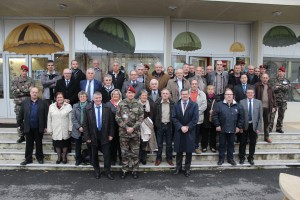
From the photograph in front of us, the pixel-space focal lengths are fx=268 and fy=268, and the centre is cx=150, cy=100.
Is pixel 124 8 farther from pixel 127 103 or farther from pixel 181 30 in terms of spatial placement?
pixel 127 103

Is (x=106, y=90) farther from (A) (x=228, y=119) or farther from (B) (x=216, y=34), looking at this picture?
(B) (x=216, y=34)

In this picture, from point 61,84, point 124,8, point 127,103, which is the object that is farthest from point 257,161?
point 124,8

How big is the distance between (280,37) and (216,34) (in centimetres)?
241

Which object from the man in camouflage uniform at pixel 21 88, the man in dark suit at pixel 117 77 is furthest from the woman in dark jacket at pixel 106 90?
the man in camouflage uniform at pixel 21 88

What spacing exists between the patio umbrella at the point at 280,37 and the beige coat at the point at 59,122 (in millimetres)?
7660

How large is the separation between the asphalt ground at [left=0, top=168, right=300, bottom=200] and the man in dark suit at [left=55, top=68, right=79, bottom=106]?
1629 millimetres

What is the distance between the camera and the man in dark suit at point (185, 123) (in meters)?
5.42

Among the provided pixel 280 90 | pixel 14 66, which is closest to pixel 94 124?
pixel 280 90

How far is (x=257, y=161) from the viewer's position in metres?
6.32

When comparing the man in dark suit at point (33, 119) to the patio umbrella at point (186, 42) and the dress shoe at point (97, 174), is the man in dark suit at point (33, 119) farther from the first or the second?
the patio umbrella at point (186, 42)

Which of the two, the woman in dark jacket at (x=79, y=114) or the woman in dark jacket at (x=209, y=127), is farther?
the woman in dark jacket at (x=209, y=127)

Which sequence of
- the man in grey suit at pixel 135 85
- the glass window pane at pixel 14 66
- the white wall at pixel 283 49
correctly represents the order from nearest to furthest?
1. the man in grey suit at pixel 135 85
2. the glass window pane at pixel 14 66
3. the white wall at pixel 283 49

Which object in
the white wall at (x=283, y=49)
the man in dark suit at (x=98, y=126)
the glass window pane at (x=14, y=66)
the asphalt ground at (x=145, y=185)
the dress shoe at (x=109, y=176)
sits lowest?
the asphalt ground at (x=145, y=185)

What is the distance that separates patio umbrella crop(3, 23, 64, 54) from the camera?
8.39 m
